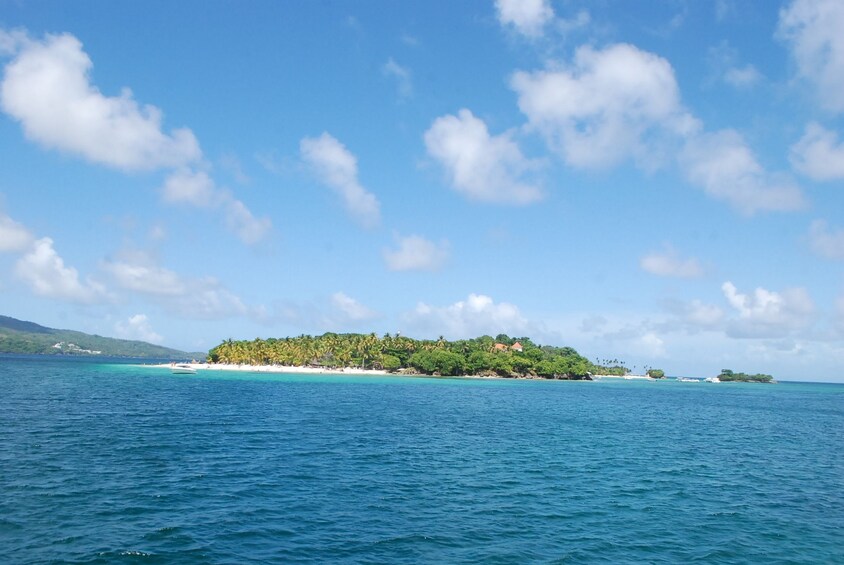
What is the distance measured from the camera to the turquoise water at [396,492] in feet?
81.5

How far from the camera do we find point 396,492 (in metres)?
34.3

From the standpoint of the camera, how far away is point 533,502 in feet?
109

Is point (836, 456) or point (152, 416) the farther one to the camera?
point (152, 416)

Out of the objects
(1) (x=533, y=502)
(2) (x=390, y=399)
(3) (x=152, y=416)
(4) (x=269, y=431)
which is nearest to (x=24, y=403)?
(3) (x=152, y=416)

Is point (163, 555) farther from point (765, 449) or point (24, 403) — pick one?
point (24, 403)

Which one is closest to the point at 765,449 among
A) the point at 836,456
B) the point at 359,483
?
the point at 836,456

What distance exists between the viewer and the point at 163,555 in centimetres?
2269

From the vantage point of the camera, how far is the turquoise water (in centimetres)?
2483

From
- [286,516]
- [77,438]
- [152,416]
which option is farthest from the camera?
[152,416]

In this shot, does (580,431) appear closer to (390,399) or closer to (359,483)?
(359,483)

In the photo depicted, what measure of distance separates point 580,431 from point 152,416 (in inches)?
2117

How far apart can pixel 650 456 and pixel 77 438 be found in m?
53.7

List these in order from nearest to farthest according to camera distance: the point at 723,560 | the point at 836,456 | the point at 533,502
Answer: the point at 723,560, the point at 533,502, the point at 836,456

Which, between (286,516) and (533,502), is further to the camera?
(533,502)
